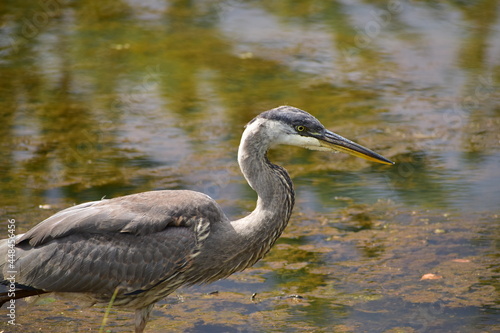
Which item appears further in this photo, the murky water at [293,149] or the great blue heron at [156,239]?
the murky water at [293,149]

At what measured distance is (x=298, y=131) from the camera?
583cm

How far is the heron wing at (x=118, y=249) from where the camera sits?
18.6 ft

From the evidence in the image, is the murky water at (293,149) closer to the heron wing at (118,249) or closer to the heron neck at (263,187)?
the heron wing at (118,249)

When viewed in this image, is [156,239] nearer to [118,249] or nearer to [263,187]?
[118,249]

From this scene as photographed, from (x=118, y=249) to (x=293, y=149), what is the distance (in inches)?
167

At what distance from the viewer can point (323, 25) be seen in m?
14.1

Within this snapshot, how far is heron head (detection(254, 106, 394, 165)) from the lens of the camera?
578cm

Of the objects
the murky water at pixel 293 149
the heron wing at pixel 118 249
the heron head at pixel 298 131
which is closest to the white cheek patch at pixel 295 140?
the heron head at pixel 298 131

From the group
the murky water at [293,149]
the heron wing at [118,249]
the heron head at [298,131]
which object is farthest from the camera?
the murky water at [293,149]

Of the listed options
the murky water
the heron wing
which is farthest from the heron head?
the murky water

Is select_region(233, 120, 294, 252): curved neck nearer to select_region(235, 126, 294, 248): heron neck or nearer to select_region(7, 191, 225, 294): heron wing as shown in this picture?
select_region(235, 126, 294, 248): heron neck

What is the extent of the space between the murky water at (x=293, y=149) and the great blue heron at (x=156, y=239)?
60cm

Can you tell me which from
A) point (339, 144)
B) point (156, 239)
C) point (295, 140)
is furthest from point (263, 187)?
point (156, 239)

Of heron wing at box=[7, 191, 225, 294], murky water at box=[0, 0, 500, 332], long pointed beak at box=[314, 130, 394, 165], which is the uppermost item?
long pointed beak at box=[314, 130, 394, 165]
